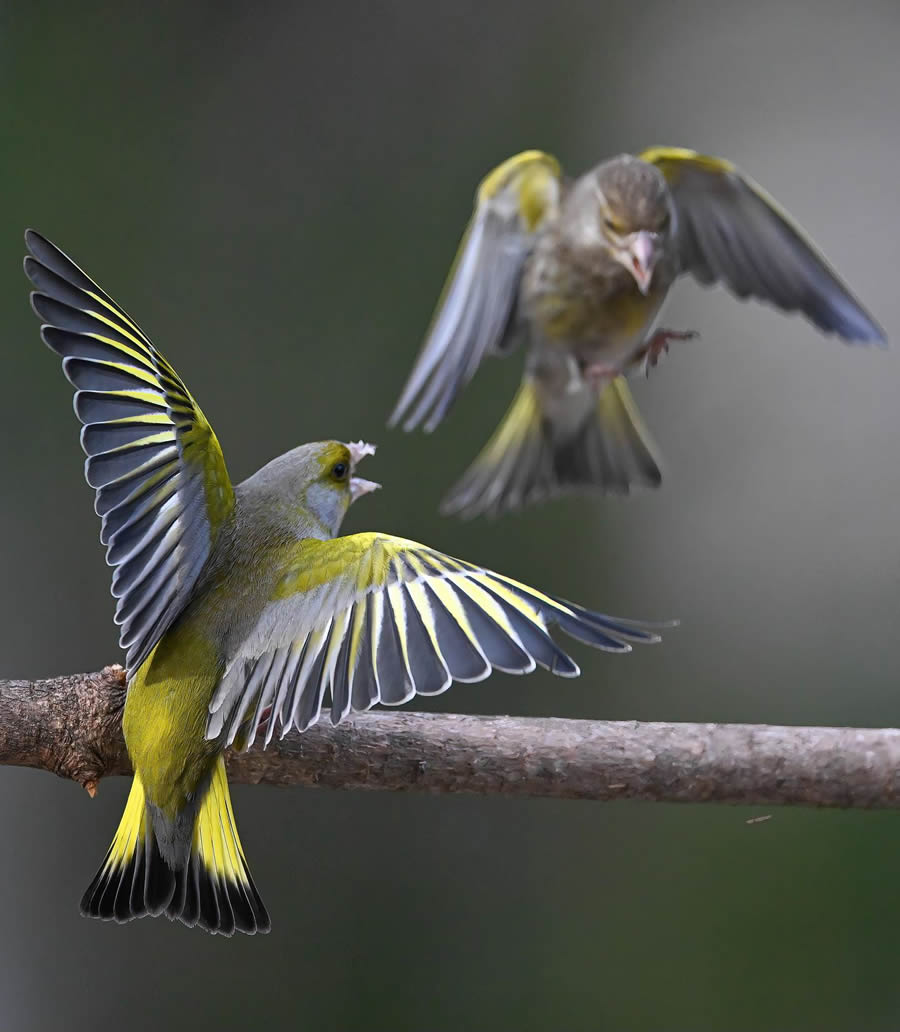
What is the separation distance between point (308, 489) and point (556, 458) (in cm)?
97

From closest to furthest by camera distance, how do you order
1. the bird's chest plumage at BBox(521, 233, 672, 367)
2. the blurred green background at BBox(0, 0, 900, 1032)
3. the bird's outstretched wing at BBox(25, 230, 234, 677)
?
the bird's outstretched wing at BBox(25, 230, 234, 677), the bird's chest plumage at BBox(521, 233, 672, 367), the blurred green background at BBox(0, 0, 900, 1032)

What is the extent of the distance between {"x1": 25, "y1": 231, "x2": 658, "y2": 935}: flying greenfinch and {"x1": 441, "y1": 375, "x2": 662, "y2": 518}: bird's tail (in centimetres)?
91

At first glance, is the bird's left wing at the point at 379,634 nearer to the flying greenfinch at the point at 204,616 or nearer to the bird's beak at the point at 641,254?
the flying greenfinch at the point at 204,616

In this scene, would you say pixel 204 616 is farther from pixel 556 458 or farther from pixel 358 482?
pixel 556 458

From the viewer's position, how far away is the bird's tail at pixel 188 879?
217cm

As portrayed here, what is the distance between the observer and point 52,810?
4.27m

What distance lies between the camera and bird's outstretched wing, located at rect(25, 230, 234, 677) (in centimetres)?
200

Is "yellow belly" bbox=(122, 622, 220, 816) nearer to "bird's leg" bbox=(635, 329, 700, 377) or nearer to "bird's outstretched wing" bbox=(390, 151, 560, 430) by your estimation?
"bird's outstretched wing" bbox=(390, 151, 560, 430)

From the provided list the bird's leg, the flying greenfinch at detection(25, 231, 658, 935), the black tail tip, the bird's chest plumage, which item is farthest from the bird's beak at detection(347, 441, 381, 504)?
the black tail tip

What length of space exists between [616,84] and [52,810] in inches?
141

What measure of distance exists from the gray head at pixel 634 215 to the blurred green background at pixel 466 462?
184 cm

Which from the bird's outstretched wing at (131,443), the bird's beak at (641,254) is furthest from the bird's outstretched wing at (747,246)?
the bird's outstretched wing at (131,443)

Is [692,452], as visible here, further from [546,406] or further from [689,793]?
[689,793]

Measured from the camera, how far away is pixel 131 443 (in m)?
2.08
